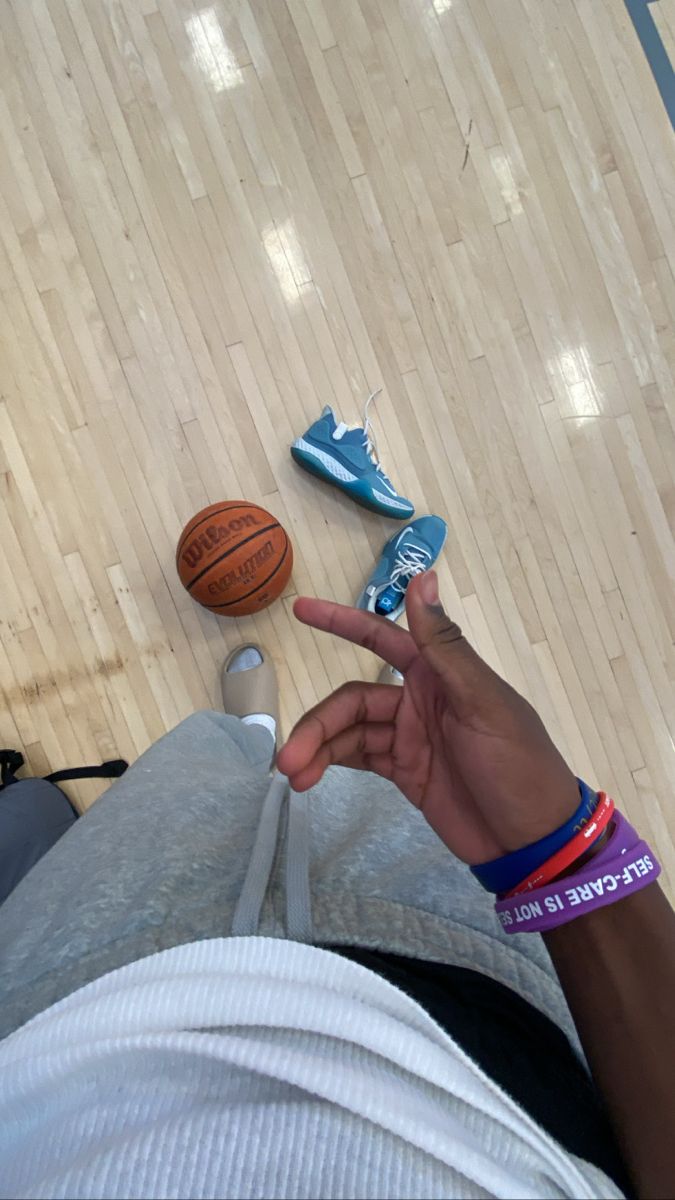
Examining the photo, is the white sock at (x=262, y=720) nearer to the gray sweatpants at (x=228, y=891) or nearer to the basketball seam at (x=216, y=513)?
the basketball seam at (x=216, y=513)

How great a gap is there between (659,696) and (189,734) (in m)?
1.40

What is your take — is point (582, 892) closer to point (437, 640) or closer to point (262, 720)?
point (437, 640)

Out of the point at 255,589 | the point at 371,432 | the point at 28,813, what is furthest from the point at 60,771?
the point at 371,432

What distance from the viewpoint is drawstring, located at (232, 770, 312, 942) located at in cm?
71

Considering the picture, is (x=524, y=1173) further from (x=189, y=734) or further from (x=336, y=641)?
(x=336, y=641)

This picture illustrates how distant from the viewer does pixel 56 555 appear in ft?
6.47

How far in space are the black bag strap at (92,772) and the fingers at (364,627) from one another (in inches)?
50.1

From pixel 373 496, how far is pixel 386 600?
0.94 feet

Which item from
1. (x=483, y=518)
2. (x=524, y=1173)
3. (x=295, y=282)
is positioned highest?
(x=295, y=282)

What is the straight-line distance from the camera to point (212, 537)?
175cm

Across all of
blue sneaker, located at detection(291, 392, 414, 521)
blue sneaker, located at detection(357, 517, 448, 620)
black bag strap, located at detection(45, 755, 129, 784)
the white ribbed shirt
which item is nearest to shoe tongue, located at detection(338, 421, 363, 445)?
blue sneaker, located at detection(291, 392, 414, 521)

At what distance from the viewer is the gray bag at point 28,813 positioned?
1484mm

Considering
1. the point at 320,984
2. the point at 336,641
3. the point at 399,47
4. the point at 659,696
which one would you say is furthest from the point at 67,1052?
the point at 399,47

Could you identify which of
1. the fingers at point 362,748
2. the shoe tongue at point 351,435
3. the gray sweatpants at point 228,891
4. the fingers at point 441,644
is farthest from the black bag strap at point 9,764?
the fingers at point 441,644
